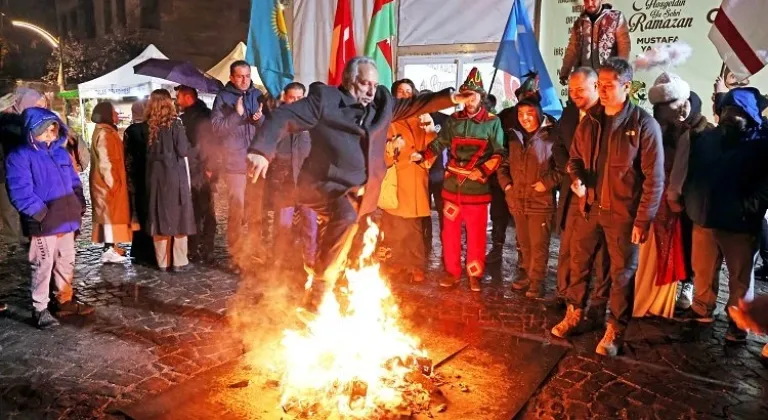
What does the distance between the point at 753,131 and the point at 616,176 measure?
139 centimetres

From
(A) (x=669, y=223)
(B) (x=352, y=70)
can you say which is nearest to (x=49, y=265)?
(B) (x=352, y=70)

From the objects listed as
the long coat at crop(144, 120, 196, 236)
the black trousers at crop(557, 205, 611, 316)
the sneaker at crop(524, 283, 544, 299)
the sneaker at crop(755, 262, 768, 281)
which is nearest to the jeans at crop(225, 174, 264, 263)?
the long coat at crop(144, 120, 196, 236)

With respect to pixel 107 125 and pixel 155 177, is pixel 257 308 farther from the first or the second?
pixel 107 125

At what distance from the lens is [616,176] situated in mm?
4988

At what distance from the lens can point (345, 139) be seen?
473 centimetres

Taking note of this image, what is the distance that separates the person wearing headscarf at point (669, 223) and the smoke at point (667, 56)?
7.25ft

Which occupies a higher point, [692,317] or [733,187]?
[733,187]

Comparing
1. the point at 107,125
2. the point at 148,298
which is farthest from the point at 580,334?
→ the point at 107,125


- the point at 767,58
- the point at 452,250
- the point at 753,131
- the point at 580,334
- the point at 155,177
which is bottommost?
the point at 580,334

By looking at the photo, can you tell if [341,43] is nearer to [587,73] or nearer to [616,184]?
[587,73]

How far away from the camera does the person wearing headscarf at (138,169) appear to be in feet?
24.5

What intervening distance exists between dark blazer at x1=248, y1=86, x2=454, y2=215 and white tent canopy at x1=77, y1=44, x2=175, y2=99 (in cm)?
1306

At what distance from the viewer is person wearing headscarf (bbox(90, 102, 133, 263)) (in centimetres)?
739

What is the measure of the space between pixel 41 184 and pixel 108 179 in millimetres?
1977
